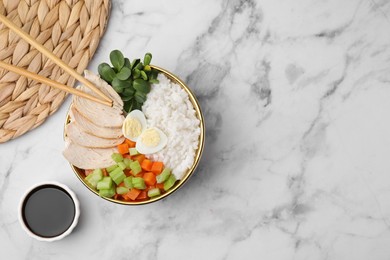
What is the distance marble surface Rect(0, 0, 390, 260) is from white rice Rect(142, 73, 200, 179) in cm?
19

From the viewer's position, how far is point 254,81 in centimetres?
204

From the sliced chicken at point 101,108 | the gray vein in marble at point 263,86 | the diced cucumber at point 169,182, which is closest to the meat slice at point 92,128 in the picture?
the sliced chicken at point 101,108

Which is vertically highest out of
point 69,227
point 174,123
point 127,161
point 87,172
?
point 174,123

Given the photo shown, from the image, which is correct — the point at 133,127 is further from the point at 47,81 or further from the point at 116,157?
the point at 47,81

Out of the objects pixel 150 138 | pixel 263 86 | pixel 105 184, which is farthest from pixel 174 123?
pixel 263 86

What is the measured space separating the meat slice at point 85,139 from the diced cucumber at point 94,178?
3.5 inches

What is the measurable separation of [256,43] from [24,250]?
1.13m

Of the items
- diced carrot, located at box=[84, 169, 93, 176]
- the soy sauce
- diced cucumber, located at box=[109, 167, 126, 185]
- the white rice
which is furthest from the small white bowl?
the white rice

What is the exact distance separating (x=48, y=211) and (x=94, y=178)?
262mm

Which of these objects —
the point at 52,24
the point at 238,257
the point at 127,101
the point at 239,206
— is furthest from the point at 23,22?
the point at 238,257

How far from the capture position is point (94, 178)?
6.11ft

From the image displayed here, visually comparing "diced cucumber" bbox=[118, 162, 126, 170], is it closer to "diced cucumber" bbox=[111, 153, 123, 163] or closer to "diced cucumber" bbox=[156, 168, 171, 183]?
"diced cucumber" bbox=[111, 153, 123, 163]

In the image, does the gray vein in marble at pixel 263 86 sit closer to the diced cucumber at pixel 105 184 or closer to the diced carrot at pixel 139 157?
the diced carrot at pixel 139 157

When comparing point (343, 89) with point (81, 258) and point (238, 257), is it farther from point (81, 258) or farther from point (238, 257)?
point (81, 258)
